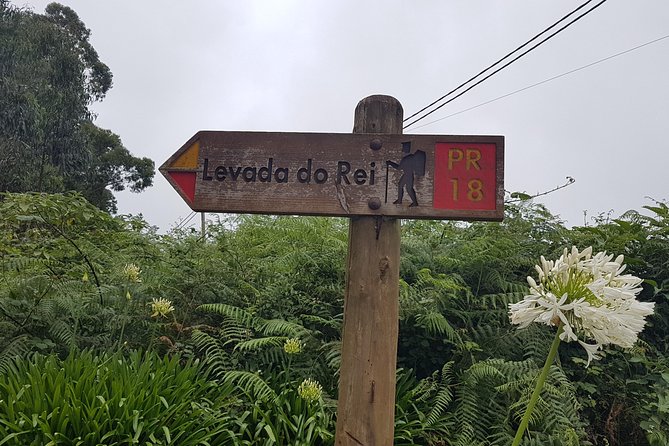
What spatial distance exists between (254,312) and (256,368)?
1.02 ft

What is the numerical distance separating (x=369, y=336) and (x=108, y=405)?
3.54 ft

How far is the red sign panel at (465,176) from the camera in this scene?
1.62 meters

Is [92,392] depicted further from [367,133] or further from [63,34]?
[63,34]

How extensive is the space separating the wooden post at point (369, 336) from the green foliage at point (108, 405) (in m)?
0.73

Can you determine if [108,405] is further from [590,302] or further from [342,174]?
[590,302]

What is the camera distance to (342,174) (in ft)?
5.57

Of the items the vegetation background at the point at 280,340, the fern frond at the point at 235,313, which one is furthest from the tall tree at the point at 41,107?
the fern frond at the point at 235,313

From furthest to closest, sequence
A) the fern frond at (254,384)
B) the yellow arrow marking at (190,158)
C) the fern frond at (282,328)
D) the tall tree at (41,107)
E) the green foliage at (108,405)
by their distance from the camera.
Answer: the tall tree at (41,107)
the fern frond at (282,328)
the fern frond at (254,384)
the green foliage at (108,405)
the yellow arrow marking at (190,158)

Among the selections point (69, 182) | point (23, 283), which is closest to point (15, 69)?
point (69, 182)

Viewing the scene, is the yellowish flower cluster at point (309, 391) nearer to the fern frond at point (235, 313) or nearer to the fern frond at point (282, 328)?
the fern frond at point (282, 328)

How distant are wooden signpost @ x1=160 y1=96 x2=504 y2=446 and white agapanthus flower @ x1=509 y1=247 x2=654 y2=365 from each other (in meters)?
0.47

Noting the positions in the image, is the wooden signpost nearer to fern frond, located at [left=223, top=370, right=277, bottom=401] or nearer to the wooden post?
the wooden post

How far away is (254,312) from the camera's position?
2.73 m

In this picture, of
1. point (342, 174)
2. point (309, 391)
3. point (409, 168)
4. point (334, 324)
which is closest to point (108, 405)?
point (309, 391)
